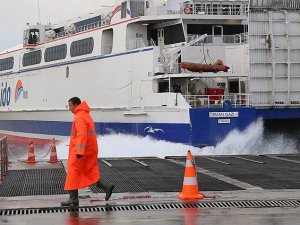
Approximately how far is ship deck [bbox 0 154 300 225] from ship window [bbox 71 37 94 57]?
1334 centimetres

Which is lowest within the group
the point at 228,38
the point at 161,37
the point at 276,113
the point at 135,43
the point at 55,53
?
the point at 276,113

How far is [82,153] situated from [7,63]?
30.8m

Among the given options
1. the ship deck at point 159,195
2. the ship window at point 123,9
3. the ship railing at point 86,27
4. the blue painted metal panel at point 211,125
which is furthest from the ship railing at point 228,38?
the ship deck at point 159,195

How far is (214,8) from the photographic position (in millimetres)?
25438

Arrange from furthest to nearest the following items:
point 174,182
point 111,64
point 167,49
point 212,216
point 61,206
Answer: point 111,64 < point 167,49 < point 174,182 < point 61,206 < point 212,216

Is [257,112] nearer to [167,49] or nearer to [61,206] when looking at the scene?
[167,49]

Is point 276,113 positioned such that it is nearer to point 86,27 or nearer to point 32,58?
point 86,27

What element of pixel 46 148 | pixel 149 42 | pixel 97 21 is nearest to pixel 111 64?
pixel 149 42

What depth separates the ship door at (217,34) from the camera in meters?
25.0

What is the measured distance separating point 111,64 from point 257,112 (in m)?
7.23

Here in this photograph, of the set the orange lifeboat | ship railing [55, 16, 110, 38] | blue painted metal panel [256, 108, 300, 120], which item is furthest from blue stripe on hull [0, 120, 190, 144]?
ship railing [55, 16, 110, 38]

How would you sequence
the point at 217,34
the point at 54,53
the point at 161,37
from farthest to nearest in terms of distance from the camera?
the point at 54,53 < the point at 161,37 < the point at 217,34

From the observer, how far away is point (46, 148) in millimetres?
32156

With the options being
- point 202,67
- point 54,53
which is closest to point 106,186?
point 202,67
